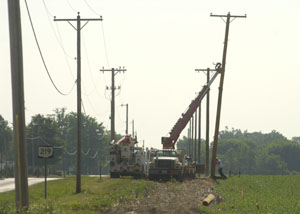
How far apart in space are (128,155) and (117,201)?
78.1ft

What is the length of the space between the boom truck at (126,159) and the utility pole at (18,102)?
3063 cm

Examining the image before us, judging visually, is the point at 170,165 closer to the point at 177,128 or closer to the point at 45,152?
the point at 177,128

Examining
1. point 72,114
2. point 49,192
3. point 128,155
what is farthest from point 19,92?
point 72,114

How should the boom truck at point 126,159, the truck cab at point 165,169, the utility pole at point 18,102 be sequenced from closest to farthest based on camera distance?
the utility pole at point 18,102 < the truck cab at point 165,169 < the boom truck at point 126,159

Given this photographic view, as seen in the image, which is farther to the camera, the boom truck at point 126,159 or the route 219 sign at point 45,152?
the boom truck at point 126,159

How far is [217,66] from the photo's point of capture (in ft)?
181

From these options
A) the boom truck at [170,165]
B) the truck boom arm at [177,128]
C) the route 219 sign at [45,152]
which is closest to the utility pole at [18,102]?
the route 219 sign at [45,152]

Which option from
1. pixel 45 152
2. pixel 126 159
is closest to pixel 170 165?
pixel 126 159

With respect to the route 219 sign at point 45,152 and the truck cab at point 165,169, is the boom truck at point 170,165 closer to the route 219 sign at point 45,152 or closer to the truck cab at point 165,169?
the truck cab at point 165,169

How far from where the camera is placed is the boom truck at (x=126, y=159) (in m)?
51.3

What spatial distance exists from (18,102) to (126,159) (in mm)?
31121

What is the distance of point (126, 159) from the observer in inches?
2024

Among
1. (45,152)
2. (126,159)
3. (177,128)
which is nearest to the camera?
(45,152)

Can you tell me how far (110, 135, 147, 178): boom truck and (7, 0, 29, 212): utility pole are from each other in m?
30.6
